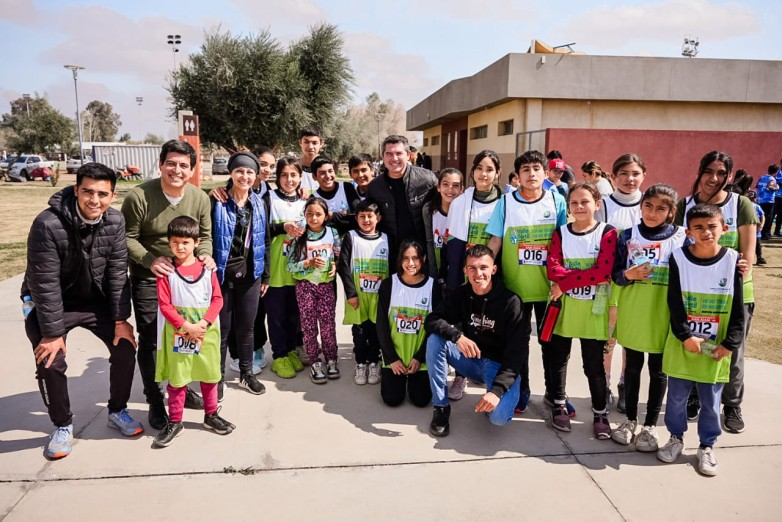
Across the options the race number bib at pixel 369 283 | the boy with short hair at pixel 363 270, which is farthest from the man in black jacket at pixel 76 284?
the race number bib at pixel 369 283

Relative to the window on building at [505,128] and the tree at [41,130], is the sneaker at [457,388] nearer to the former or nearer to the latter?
the window on building at [505,128]

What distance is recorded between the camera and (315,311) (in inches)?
178

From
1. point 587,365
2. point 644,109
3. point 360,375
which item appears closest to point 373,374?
point 360,375

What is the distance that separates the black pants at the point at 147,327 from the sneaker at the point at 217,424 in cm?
36

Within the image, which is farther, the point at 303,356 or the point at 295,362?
the point at 303,356

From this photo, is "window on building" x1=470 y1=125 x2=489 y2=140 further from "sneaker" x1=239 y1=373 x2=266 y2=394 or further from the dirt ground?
"sneaker" x1=239 y1=373 x2=266 y2=394

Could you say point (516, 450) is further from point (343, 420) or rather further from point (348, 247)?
point (348, 247)

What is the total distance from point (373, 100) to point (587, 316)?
131 metres

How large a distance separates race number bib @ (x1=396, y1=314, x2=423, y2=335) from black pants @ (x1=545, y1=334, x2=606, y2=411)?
3.21 feet

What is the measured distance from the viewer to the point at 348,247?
4.39 meters

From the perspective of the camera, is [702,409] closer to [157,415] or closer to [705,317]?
[705,317]

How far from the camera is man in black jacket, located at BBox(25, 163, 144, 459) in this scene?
3.07 meters

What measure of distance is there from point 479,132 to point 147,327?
22409 millimetres

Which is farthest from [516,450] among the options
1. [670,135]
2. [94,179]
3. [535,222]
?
[670,135]
